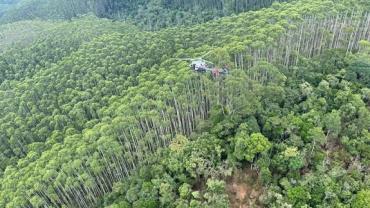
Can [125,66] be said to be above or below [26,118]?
above

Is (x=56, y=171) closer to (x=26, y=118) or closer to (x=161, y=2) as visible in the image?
(x=26, y=118)

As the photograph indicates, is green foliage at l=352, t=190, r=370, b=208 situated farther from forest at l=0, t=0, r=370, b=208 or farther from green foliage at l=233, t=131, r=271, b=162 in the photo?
green foliage at l=233, t=131, r=271, b=162

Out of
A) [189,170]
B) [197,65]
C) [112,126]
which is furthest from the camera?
[197,65]

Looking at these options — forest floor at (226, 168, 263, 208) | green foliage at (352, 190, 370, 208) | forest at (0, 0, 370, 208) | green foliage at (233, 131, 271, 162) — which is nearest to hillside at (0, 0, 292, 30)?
forest at (0, 0, 370, 208)

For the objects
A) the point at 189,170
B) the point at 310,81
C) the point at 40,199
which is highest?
the point at 310,81

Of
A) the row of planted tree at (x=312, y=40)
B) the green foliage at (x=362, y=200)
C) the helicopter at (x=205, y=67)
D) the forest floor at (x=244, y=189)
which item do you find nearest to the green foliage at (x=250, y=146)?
the forest floor at (x=244, y=189)

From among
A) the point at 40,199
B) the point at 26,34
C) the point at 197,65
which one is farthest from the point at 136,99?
the point at 26,34

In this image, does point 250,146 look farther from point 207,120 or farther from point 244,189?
point 207,120
